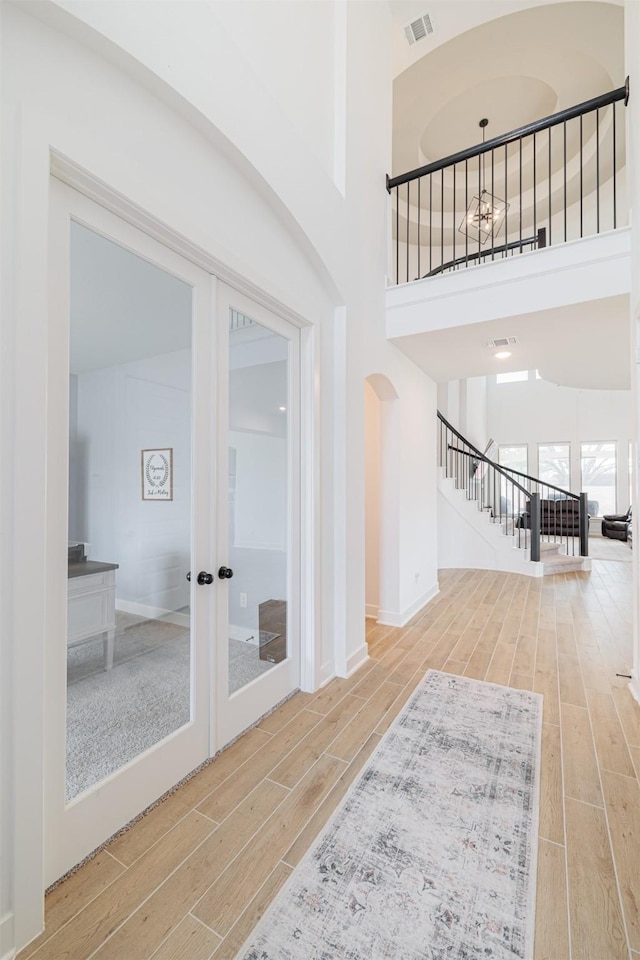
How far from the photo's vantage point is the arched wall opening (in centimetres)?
413

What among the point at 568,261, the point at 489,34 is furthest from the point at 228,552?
the point at 489,34

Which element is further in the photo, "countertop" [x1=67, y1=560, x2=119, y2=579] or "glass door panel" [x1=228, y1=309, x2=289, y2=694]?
"glass door panel" [x1=228, y1=309, x2=289, y2=694]

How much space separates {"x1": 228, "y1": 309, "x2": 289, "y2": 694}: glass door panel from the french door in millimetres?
12

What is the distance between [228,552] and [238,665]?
2.21 feet

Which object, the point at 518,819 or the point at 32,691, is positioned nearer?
the point at 32,691

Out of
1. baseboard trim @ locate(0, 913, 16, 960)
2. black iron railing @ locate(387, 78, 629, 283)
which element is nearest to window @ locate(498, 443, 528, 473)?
black iron railing @ locate(387, 78, 629, 283)

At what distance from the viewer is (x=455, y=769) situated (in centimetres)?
206

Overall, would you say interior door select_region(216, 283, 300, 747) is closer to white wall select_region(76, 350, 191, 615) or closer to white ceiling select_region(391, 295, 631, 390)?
white wall select_region(76, 350, 191, 615)

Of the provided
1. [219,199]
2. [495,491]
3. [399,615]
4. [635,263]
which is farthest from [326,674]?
[495,491]

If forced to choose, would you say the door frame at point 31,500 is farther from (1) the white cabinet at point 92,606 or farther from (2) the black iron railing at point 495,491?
(2) the black iron railing at point 495,491

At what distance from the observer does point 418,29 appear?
4109 millimetres

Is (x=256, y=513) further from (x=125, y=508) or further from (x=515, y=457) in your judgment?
(x=515, y=457)

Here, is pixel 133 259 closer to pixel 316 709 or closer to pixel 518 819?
pixel 316 709

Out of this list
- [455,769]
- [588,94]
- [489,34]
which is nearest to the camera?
[455,769]
